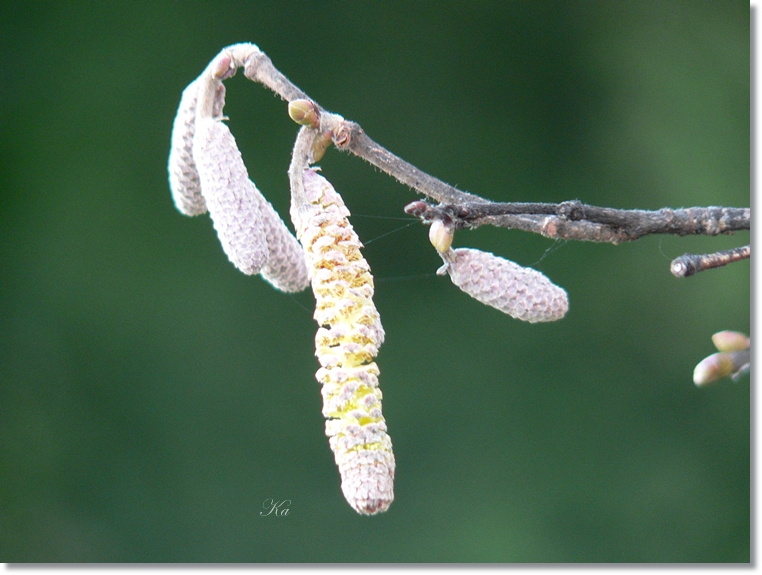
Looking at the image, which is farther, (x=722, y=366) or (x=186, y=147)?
(x=186, y=147)

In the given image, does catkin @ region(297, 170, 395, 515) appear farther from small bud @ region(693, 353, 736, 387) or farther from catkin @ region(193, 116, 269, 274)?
small bud @ region(693, 353, 736, 387)

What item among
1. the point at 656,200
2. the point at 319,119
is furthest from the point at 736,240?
the point at 319,119

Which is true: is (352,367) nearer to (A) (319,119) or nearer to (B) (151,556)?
(A) (319,119)

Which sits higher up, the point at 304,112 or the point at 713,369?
the point at 304,112

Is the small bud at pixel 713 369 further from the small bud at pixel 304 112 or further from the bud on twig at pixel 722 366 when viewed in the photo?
the small bud at pixel 304 112

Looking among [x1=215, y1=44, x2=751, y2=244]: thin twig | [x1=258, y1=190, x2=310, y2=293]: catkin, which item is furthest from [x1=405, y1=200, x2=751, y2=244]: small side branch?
[x1=258, y1=190, x2=310, y2=293]: catkin

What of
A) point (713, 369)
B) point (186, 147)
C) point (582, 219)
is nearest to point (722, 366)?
point (713, 369)
